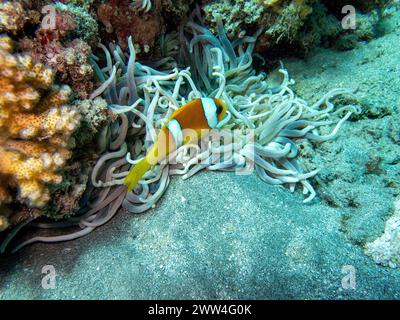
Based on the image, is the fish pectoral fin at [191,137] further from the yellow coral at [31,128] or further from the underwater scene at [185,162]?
the yellow coral at [31,128]

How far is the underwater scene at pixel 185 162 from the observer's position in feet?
5.11

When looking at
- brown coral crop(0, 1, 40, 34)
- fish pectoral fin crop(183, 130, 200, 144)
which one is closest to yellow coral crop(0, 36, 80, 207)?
brown coral crop(0, 1, 40, 34)

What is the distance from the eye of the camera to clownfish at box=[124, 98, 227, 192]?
173 centimetres

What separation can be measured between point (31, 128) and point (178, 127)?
Answer: 81cm

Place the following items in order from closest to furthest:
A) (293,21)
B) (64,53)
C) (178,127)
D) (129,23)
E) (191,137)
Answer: (64,53)
(178,127)
(191,137)
(129,23)
(293,21)

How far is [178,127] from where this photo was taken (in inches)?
71.3

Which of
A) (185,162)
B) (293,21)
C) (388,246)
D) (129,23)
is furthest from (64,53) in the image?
(388,246)

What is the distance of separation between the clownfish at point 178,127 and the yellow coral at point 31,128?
41cm

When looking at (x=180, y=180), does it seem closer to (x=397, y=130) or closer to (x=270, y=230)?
(x=270, y=230)

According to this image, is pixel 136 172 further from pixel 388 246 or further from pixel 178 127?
pixel 388 246

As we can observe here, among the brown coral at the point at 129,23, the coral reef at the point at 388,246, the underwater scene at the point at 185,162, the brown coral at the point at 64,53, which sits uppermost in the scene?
the brown coral at the point at 129,23

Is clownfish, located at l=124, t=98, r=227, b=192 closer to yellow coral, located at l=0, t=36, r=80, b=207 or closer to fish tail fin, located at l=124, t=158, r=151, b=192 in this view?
fish tail fin, located at l=124, t=158, r=151, b=192

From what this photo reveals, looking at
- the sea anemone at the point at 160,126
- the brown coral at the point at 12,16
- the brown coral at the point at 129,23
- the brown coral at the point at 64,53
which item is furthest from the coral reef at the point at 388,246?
the brown coral at the point at 12,16

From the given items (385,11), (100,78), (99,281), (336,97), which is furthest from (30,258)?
(385,11)
